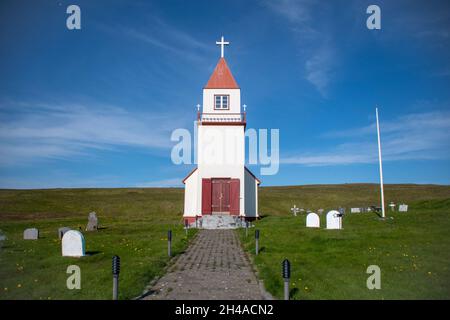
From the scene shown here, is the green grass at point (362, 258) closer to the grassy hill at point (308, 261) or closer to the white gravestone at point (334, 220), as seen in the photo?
A: the grassy hill at point (308, 261)

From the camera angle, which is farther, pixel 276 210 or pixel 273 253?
pixel 276 210

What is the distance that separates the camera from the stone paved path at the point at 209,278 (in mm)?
9094

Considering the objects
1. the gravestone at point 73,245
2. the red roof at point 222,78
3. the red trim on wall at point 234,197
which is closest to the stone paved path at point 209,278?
the gravestone at point 73,245

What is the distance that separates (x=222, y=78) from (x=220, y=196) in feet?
35.7

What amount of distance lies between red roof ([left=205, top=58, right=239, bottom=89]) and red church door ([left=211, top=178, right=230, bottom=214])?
27.8 feet

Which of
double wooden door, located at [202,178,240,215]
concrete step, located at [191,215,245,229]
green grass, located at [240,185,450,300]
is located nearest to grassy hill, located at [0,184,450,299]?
green grass, located at [240,185,450,300]

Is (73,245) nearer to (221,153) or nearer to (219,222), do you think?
(219,222)

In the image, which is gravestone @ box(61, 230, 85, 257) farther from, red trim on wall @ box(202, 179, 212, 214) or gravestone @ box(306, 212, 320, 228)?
gravestone @ box(306, 212, 320, 228)

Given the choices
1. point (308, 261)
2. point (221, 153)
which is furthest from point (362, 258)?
point (221, 153)

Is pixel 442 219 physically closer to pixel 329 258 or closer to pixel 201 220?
pixel 329 258

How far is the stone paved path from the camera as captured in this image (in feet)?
29.8

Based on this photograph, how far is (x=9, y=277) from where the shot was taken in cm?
1120
